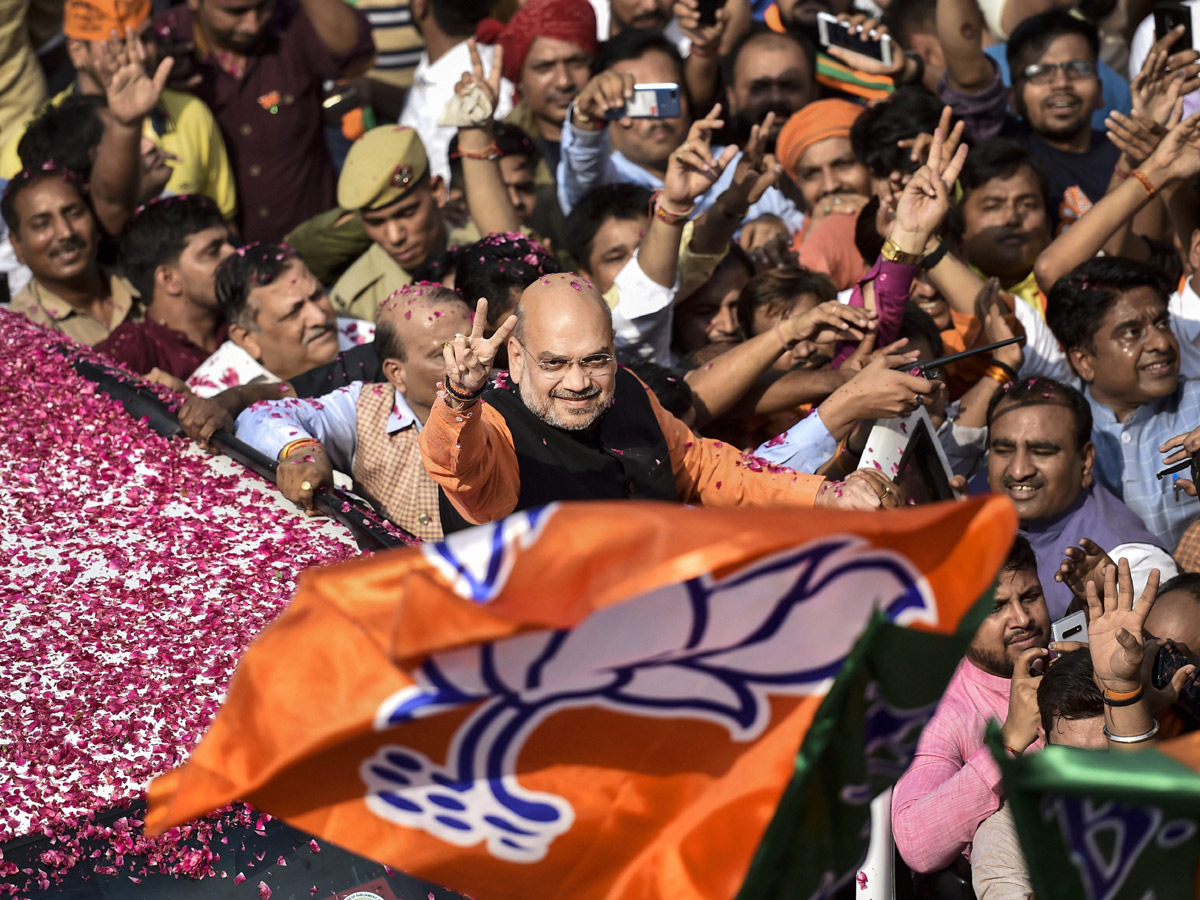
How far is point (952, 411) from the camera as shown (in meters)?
4.96

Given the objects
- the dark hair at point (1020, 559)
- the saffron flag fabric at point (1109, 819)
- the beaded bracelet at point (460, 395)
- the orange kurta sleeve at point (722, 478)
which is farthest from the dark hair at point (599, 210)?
the saffron flag fabric at point (1109, 819)

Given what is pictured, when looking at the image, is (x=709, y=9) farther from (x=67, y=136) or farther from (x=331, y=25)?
(x=67, y=136)

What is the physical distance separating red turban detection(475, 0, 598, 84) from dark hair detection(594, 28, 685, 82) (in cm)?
14

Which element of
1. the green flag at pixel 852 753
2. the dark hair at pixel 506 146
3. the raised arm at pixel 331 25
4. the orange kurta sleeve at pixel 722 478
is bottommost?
the dark hair at pixel 506 146

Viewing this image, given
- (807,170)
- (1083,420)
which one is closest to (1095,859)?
(1083,420)

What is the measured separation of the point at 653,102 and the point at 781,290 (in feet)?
4.07

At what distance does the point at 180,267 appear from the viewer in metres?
5.31

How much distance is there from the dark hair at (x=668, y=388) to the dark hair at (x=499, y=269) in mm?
517

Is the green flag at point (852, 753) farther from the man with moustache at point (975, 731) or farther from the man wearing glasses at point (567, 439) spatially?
the man wearing glasses at point (567, 439)

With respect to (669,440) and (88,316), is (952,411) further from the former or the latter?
(88,316)

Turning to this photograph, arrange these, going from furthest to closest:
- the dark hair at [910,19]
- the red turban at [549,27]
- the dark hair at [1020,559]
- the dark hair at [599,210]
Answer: the dark hair at [910,19]
the red turban at [549,27]
the dark hair at [599,210]
the dark hair at [1020,559]

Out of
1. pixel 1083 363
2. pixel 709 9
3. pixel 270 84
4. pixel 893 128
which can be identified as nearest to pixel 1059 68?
pixel 893 128

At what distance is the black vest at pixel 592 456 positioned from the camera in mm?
3240

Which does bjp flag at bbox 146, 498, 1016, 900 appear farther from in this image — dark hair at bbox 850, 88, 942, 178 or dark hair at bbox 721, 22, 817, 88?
dark hair at bbox 721, 22, 817, 88
